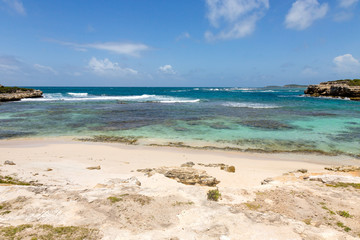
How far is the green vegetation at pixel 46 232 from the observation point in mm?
4156

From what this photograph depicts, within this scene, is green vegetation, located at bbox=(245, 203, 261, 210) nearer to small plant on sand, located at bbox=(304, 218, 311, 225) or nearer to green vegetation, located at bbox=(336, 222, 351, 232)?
small plant on sand, located at bbox=(304, 218, 311, 225)

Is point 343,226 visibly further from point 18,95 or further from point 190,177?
point 18,95

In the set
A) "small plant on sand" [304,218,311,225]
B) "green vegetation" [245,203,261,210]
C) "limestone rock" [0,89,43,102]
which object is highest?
"limestone rock" [0,89,43,102]

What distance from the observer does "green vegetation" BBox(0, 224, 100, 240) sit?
13.6 ft

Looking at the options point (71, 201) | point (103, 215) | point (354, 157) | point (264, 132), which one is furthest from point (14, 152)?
point (354, 157)

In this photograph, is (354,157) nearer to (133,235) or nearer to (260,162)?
(260,162)

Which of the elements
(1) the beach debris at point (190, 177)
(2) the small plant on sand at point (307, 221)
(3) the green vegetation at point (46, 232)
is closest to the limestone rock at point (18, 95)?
(1) the beach debris at point (190, 177)

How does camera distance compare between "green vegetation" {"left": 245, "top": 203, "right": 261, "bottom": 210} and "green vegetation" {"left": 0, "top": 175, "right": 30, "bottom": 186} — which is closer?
"green vegetation" {"left": 245, "top": 203, "right": 261, "bottom": 210}

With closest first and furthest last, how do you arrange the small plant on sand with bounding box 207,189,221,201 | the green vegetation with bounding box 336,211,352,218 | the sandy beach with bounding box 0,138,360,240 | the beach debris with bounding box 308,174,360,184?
the sandy beach with bounding box 0,138,360,240
the green vegetation with bounding box 336,211,352,218
the small plant on sand with bounding box 207,189,221,201
the beach debris with bounding box 308,174,360,184

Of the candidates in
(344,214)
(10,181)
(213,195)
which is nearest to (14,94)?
(10,181)

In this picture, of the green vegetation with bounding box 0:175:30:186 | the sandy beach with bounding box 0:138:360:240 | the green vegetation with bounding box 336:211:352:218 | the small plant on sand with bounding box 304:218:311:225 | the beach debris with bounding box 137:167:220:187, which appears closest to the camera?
the sandy beach with bounding box 0:138:360:240

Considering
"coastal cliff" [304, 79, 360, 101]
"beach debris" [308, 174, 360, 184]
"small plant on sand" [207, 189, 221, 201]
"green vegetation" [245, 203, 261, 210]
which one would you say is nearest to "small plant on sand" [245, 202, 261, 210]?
"green vegetation" [245, 203, 261, 210]

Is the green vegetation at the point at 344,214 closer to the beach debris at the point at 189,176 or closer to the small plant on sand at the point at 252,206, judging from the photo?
the small plant on sand at the point at 252,206

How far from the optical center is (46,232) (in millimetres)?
4301
